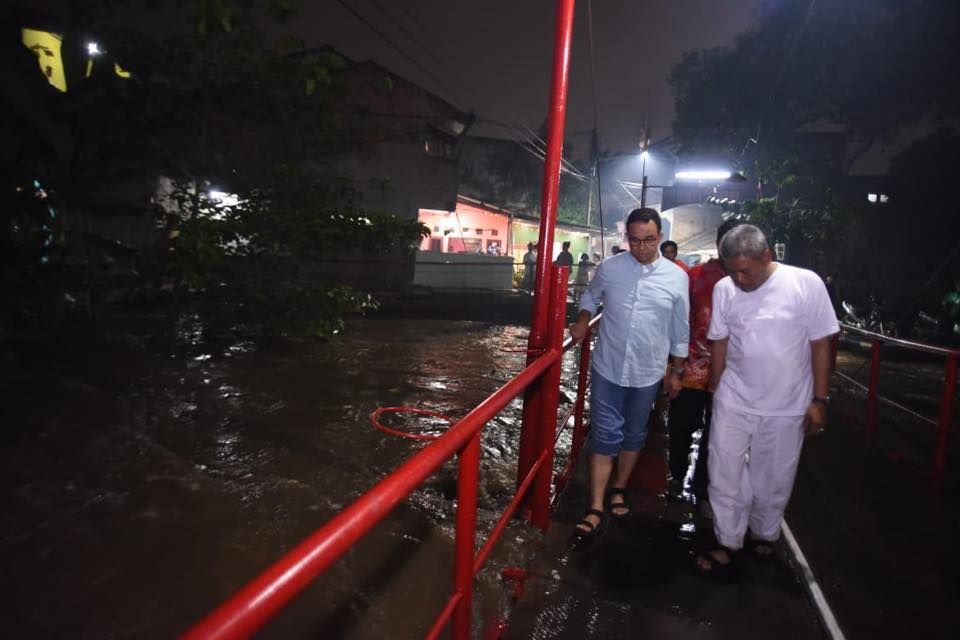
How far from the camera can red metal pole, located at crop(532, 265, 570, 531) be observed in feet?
10.0

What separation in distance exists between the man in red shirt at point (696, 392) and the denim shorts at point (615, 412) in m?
0.59

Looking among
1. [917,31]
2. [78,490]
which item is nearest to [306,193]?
[78,490]

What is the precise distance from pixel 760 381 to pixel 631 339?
73 centimetres

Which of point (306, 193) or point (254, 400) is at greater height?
point (306, 193)

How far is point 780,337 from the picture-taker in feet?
9.01

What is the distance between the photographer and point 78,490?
13.7ft

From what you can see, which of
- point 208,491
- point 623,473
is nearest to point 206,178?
point 208,491

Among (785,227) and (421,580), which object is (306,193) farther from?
(785,227)

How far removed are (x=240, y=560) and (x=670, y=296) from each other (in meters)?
3.17

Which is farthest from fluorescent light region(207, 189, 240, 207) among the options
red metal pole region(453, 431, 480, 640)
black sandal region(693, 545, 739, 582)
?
black sandal region(693, 545, 739, 582)

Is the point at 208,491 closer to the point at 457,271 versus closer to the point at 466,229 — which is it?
→ the point at 457,271

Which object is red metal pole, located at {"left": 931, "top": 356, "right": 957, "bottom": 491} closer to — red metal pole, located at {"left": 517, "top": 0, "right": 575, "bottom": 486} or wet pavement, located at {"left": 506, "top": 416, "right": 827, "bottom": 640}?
wet pavement, located at {"left": 506, "top": 416, "right": 827, "bottom": 640}

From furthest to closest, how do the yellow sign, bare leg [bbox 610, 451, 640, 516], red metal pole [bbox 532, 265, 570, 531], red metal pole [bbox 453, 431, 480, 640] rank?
the yellow sign < bare leg [bbox 610, 451, 640, 516] < red metal pole [bbox 532, 265, 570, 531] < red metal pole [bbox 453, 431, 480, 640]

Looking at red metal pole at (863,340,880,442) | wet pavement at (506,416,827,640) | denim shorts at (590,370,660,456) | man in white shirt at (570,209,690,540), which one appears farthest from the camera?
red metal pole at (863,340,880,442)
